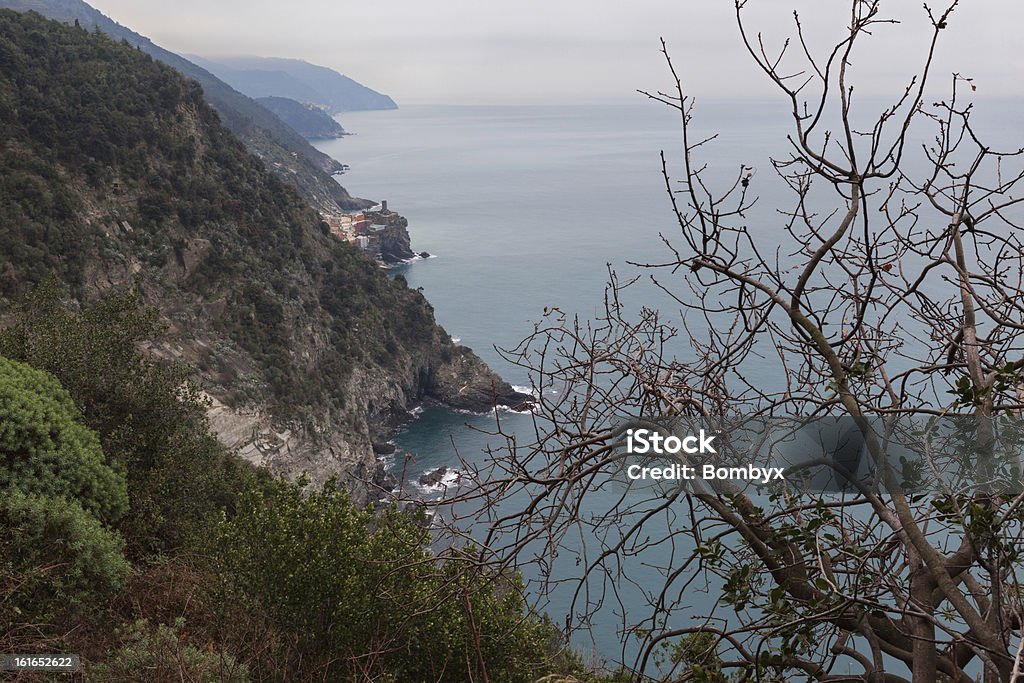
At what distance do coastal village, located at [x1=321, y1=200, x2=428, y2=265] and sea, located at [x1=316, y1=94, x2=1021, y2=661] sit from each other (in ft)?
→ 6.23

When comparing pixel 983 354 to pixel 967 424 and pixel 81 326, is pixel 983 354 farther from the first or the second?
pixel 81 326

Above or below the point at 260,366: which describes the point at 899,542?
above

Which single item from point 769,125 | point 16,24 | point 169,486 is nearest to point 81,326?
point 169,486

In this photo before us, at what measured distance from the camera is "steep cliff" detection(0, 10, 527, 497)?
3372 cm

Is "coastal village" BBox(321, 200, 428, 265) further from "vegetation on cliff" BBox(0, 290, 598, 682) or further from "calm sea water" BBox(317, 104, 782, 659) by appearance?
"vegetation on cliff" BBox(0, 290, 598, 682)

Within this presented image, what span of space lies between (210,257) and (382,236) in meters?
34.2

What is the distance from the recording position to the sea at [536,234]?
31578mm

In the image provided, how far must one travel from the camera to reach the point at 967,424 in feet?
9.48

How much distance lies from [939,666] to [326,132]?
201014 mm

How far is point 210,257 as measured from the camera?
39250 mm

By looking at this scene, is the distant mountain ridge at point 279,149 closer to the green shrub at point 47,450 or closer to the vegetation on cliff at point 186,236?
the vegetation on cliff at point 186,236

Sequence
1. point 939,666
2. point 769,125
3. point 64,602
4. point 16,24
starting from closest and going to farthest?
point 939,666 → point 64,602 → point 16,24 → point 769,125

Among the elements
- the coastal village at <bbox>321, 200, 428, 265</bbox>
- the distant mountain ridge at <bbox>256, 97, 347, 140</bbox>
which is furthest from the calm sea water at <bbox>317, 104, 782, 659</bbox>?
the distant mountain ridge at <bbox>256, 97, 347, 140</bbox>

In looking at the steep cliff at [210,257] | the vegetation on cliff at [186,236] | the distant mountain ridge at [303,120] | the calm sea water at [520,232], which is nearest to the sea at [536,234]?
the calm sea water at [520,232]
